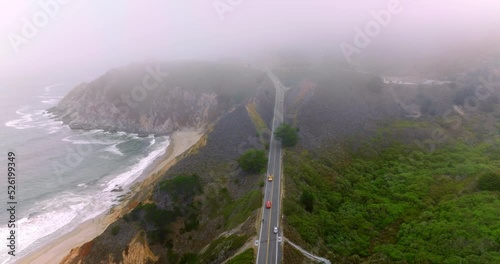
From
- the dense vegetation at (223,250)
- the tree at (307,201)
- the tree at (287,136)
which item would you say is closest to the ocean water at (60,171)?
the dense vegetation at (223,250)

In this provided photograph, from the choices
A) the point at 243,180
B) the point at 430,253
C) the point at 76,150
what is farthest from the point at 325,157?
the point at 76,150

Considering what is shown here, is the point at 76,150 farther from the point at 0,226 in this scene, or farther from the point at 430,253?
the point at 430,253

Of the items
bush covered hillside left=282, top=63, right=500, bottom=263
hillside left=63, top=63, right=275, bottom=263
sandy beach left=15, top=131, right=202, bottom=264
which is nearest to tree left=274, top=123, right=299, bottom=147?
bush covered hillside left=282, top=63, right=500, bottom=263

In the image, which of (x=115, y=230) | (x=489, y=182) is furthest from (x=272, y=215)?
(x=489, y=182)

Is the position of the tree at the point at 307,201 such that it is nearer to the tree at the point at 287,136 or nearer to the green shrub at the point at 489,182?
the tree at the point at 287,136

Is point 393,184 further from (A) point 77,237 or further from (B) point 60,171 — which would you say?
(B) point 60,171
